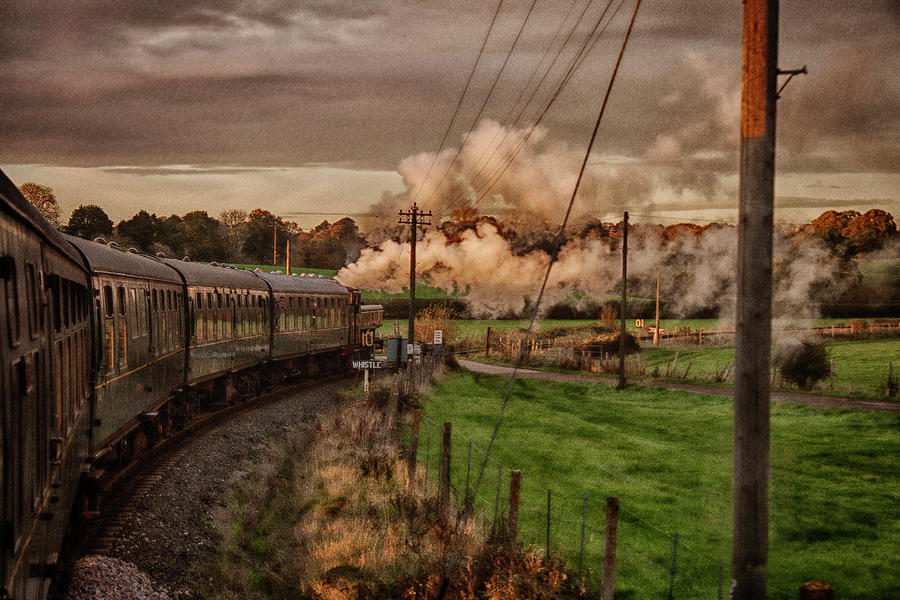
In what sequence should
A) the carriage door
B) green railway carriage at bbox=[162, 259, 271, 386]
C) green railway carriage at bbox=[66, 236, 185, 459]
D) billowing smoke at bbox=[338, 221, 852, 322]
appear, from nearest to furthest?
green railway carriage at bbox=[66, 236, 185, 459]
the carriage door
green railway carriage at bbox=[162, 259, 271, 386]
billowing smoke at bbox=[338, 221, 852, 322]

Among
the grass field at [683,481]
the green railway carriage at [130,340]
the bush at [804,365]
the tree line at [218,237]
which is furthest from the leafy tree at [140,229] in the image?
the green railway carriage at [130,340]

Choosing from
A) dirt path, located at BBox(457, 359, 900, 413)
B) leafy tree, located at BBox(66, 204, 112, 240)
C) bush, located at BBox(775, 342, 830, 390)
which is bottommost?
dirt path, located at BBox(457, 359, 900, 413)

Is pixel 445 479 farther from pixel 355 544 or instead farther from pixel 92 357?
pixel 92 357

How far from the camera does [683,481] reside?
1903 centimetres

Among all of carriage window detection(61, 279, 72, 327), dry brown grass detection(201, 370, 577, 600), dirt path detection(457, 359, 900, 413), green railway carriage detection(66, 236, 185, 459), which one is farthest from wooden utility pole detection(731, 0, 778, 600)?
dirt path detection(457, 359, 900, 413)

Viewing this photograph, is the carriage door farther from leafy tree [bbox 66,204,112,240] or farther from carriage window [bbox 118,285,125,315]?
leafy tree [bbox 66,204,112,240]

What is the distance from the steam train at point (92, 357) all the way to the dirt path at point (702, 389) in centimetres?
1814

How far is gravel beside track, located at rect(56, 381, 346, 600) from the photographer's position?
8281 millimetres

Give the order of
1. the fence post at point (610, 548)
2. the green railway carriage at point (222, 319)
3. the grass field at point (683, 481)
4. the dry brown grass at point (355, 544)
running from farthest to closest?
the green railway carriage at point (222, 319)
the grass field at point (683, 481)
the dry brown grass at point (355, 544)
the fence post at point (610, 548)

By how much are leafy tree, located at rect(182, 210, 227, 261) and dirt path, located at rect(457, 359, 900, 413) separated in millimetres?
48761

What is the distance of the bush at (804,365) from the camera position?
112ft

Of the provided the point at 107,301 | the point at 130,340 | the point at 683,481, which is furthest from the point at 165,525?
the point at 683,481

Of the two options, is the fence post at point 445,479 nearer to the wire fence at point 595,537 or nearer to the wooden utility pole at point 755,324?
the wire fence at point 595,537

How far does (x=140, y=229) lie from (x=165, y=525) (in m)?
75.3
